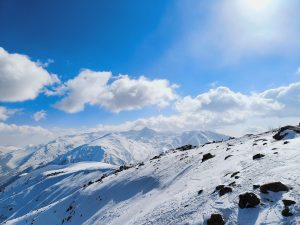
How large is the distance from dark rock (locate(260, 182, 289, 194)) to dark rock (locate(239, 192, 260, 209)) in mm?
1099

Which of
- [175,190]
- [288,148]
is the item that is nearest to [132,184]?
[175,190]

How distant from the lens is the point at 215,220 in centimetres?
1773

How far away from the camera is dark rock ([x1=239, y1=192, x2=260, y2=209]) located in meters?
18.1

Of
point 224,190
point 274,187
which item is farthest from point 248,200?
point 224,190

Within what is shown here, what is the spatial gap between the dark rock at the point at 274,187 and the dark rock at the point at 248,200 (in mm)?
→ 1099

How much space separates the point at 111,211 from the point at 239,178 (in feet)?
58.8

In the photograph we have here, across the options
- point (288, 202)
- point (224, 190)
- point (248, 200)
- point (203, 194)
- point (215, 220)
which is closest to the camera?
point (288, 202)

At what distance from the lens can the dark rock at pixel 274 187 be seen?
18594 mm

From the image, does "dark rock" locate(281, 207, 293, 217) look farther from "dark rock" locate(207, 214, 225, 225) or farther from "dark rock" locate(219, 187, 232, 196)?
"dark rock" locate(219, 187, 232, 196)

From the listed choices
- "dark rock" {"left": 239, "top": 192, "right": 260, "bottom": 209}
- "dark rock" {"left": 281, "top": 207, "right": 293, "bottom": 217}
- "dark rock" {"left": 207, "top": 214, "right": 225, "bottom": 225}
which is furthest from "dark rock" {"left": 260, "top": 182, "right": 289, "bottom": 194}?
"dark rock" {"left": 207, "top": 214, "right": 225, "bottom": 225}

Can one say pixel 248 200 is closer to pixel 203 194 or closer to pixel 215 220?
pixel 215 220

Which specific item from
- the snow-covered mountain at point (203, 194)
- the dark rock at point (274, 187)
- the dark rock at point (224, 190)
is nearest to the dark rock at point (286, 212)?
the snow-covered mountain at point (203, 194)

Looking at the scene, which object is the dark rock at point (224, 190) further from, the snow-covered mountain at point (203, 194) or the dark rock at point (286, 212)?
the dark rock at point (286, 212)

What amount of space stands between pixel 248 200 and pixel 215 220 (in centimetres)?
261
